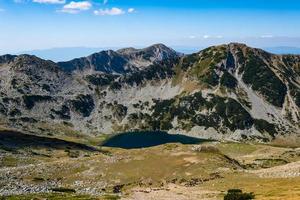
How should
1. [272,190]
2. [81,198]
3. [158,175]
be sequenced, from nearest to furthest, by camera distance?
[272,190] → [81,198] → [158,175]

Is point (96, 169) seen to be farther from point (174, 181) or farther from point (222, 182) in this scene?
point (222, 182)

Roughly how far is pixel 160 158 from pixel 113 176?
46.0 feet

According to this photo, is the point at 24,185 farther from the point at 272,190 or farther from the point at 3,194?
the point at 272,190

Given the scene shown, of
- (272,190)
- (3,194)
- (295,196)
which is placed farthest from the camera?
(3,194)

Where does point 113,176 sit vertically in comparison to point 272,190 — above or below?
below

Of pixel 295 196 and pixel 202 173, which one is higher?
pixel 295 196

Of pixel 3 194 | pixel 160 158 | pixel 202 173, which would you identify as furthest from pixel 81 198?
pixel 160 158

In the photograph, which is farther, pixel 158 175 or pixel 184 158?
pixel 184 158

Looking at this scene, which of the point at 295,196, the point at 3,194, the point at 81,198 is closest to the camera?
the point at 295,196

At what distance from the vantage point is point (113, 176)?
110 metres

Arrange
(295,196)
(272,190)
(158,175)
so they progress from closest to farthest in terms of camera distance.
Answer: (295,196) < (272,190) < (158,175)

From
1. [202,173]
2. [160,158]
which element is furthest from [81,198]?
[160,158]

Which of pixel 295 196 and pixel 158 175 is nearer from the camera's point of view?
pixel 295 196

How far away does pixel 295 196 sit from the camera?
61.6 meters
